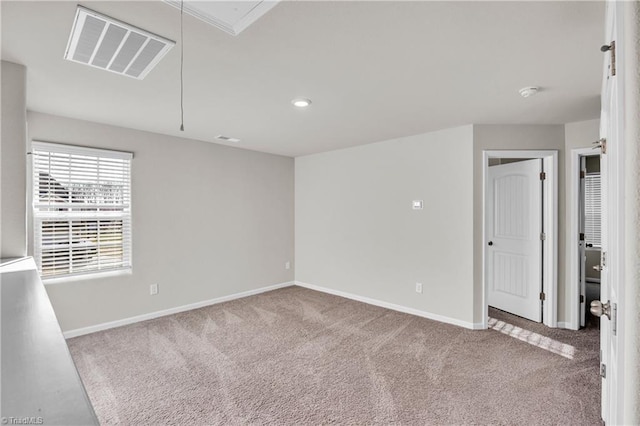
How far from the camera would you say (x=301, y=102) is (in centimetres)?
285

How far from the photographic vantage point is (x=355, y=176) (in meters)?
4.79

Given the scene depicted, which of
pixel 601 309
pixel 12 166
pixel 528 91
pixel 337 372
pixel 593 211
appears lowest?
pixel 337 372

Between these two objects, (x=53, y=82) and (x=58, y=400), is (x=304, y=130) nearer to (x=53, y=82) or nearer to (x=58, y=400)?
(x=53, y=82)

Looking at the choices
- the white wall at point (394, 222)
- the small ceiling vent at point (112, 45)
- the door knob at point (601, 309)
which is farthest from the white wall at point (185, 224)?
the door knob at point (601, 309)

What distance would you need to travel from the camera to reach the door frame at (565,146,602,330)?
3496 mm

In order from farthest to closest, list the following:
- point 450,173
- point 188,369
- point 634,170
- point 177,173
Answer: point 177,173
point 450,173
point 188,369
point 634,170

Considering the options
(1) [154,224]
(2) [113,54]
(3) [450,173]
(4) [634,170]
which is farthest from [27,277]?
(3) [450,173]

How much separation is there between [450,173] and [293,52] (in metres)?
2.61

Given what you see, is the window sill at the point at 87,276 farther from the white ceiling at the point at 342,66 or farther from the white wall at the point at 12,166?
the white ceiling at the point at 342,66

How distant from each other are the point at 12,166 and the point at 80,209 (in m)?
1.64

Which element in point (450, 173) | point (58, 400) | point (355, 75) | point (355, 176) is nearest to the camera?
point (58, 400)

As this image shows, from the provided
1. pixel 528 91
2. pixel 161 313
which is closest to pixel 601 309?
pixel 528 91

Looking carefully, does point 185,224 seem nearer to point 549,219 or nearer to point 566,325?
point 549,219

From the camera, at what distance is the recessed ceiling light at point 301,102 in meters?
2.80
